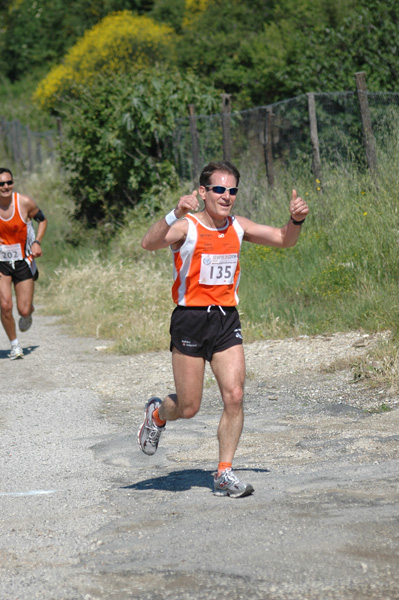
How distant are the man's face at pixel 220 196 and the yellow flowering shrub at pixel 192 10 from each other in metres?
31.8

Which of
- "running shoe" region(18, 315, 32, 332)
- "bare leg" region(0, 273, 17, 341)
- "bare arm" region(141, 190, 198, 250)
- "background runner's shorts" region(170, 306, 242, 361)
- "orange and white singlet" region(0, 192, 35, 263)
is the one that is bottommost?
"running shoe" region(18, 315, 32, 332)

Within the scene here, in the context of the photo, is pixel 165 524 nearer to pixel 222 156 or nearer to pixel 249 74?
pixel 222 156

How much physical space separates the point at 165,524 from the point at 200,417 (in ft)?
8.54

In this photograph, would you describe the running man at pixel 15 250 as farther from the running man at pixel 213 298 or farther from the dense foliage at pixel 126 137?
the dense foliage at pixel 126 137

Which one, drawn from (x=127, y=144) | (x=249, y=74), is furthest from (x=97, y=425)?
(x=249, y=74)

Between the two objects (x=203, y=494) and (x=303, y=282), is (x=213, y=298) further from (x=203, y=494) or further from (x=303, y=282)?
(x=303, y=282)

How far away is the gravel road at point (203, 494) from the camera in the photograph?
12.8ft

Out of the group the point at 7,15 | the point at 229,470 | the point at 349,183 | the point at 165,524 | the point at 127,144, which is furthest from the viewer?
the point at 7,15

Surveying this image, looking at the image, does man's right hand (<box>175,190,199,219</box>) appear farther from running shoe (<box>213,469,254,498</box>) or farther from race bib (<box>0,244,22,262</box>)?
race bib (<box>0,244,22,262</box>)

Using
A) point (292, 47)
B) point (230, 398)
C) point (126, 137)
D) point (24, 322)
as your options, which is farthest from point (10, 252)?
point (292, 47)

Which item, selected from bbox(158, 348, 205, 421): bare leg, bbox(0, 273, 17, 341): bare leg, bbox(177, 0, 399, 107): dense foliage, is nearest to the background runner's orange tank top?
bbox(0, 273, 17, 341): bare leg

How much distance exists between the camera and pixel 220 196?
5.17 metres

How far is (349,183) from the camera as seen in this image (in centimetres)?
1114

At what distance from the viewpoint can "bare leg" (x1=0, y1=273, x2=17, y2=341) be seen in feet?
32.3
